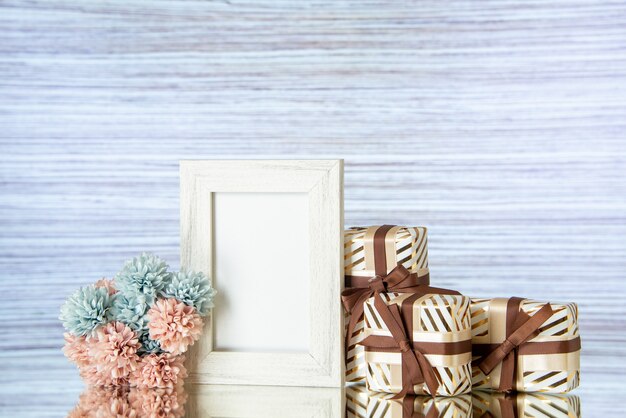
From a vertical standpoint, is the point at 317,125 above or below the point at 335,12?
below

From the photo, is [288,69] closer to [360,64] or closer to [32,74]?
[360,64]

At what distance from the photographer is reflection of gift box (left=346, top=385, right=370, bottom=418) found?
97cm

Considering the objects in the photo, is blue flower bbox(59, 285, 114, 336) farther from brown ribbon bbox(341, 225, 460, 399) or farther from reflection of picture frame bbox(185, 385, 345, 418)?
brown ribbon bbox(341, 225, 460, 399)

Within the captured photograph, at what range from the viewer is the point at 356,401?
3.37 feet

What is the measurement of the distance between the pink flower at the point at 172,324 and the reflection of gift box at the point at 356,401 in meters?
0.22

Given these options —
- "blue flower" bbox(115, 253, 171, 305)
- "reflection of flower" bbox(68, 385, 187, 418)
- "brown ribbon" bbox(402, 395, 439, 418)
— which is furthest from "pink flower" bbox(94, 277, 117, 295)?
"brown ribbon" bbox(402, 395, 439, 418)

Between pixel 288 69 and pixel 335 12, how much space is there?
0.18 metres

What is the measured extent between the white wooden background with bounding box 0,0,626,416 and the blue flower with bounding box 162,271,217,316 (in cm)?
92

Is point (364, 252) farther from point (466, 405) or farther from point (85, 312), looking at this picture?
point (85, 312)

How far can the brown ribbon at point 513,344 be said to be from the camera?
3.48ft

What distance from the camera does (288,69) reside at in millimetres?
2029

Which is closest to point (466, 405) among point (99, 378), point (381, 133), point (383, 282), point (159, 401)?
point (383, 282)

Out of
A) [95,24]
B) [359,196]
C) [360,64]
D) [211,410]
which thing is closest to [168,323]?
[211,410]

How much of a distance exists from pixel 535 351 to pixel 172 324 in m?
0.47
